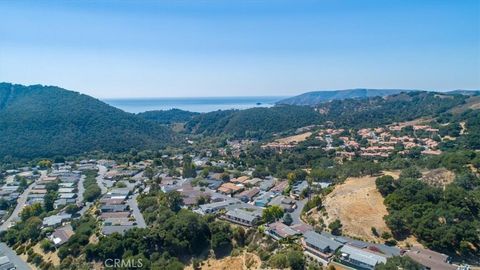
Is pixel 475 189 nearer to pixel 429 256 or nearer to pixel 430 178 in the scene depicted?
pixel 430 178

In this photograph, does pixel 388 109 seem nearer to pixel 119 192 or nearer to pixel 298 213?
pixel 298 213

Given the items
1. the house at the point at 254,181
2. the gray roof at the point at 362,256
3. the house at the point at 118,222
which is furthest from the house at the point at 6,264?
the house at the point at 254,181

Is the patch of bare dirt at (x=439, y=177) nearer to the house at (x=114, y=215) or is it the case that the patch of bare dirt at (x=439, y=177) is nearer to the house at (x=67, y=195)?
the house at (x=114, y=215)

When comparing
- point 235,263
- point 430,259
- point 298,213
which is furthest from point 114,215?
point 430,259

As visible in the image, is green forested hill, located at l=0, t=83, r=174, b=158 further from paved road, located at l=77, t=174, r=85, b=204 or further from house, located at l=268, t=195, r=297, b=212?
house, located at l=268, t=195, r=297, b=212

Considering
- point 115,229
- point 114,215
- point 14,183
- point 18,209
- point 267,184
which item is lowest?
point 18,209
